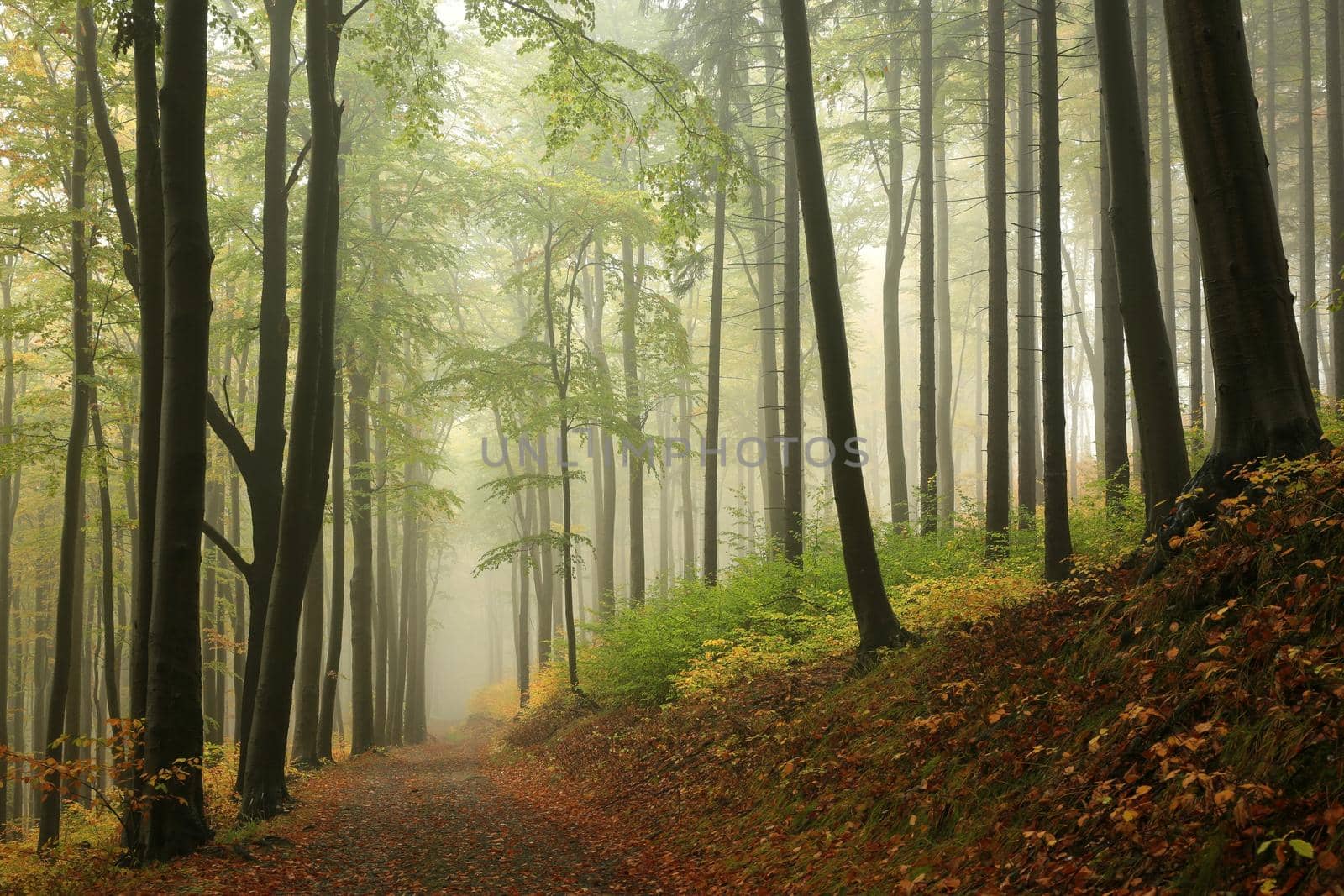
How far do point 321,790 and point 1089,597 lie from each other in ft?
35.3

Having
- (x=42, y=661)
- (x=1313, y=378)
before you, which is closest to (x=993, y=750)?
(x=1313, y=378)

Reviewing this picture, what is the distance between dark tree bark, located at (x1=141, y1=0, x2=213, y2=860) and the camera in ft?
22.5

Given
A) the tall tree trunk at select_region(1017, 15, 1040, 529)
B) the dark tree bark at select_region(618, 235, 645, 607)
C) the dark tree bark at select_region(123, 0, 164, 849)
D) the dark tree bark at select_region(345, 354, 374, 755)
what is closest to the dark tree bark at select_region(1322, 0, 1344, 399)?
the tall tree trunk at select_region(1017, 15, 1040, 529)

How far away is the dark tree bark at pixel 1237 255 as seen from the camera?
547 centimetres

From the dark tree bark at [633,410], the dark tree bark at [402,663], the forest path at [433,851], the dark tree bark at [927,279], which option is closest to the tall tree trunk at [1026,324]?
the dark tree bark at [927,279]

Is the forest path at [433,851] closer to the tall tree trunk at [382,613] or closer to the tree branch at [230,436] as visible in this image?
the tree branch at [230,436]

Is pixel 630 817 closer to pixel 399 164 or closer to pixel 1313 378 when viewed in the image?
pixel 399 164

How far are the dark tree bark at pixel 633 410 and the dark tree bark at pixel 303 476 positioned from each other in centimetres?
886

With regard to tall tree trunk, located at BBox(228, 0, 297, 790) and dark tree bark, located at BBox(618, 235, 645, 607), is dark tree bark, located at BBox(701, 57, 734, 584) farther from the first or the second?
tall tree trunk, located at BBox(228, 0, 297, 790)

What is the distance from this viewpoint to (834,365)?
29.9ft

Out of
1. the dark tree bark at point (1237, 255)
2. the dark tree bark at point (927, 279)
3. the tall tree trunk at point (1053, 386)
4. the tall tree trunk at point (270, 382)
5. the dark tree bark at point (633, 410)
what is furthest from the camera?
the dark tree bark at point (633, 410)

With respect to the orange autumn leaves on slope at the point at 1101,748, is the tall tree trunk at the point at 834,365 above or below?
above

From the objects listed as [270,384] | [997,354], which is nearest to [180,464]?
[270,384]

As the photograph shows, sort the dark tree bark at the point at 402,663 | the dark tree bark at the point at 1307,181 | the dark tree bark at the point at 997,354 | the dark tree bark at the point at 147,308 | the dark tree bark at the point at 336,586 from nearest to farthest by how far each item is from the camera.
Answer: the dark tree bark at the point at 147,308
the dark tree bark at the point at 997,354
the dark tree bark at the point at 336,586
the dark tree bark at the point at 1307,181
the dark tree bark at the point at 402,663
